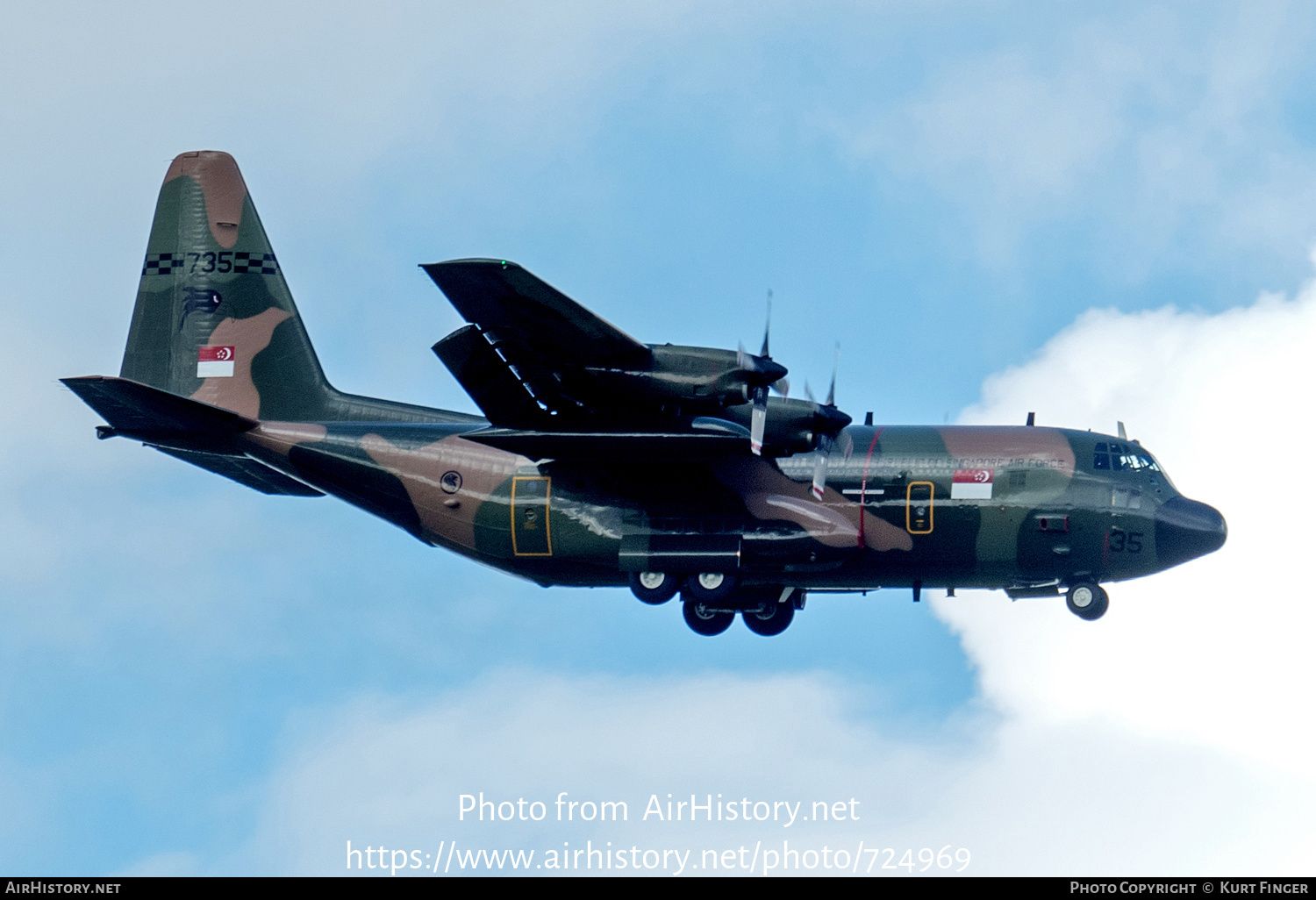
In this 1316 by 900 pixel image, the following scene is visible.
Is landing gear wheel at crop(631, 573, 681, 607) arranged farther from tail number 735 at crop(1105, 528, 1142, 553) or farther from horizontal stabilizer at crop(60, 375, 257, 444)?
horizontal stabilizer at crop(60, 375, 257, 444)

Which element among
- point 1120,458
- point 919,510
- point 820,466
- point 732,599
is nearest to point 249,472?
point 732,599

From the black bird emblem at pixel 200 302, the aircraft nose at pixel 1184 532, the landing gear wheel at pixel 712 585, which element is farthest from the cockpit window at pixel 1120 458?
the black bird emblem at pixel 200 302

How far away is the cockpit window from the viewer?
2512 cm

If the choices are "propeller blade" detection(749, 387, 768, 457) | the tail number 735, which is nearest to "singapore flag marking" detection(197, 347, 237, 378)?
"propeller blade" detection(749, 387, 768, 457)

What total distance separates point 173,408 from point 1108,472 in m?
14.9

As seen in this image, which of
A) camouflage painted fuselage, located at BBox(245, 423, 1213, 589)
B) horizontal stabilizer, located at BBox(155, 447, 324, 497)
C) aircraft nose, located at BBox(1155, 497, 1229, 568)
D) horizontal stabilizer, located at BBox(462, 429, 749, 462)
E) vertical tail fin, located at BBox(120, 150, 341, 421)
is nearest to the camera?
horizontal stabilizer, located at BBox(462, 429, 749, 462)

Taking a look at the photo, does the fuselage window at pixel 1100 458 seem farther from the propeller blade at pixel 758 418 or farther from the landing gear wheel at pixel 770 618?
the landing gear wheel at pixel 770 618

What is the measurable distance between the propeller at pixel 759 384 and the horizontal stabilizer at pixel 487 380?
324 cm

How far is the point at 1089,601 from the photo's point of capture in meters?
25.0

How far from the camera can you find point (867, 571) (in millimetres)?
25359

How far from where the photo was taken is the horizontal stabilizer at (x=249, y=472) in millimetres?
27812

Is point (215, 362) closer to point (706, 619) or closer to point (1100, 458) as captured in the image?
point (706, 619)

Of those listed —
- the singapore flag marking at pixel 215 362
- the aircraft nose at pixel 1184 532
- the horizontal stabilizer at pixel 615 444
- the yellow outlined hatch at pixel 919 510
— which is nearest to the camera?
the horizontal stabilizer at pixel 615 444

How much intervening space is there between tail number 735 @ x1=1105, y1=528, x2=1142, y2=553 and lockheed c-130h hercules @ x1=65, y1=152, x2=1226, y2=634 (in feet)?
0.10
